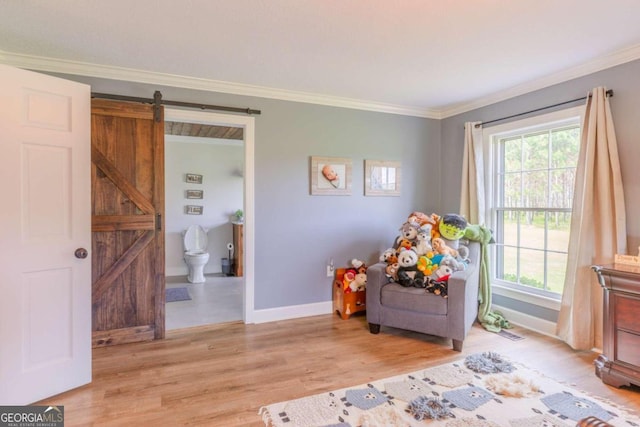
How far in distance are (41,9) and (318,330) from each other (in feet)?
10.2

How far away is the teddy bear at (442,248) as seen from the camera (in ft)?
10.0

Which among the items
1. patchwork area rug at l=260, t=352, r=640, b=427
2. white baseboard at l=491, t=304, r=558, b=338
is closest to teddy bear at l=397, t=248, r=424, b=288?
patchwork area rug at l=260, t=352, r=640, b=427

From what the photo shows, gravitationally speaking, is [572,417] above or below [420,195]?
below

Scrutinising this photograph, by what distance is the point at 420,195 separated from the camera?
4180 mm

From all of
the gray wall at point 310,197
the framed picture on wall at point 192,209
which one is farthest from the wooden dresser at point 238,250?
the gray wall at point 310,197

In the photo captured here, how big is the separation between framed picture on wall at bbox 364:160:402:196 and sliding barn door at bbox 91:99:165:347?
216 cm

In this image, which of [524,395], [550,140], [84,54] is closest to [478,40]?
[550,140]

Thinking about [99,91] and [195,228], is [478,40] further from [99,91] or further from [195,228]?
[195,228]

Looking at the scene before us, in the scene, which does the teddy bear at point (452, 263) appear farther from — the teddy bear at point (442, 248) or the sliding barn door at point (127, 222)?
the sliding barn door at point (127, 222)

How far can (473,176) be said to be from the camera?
144 inches

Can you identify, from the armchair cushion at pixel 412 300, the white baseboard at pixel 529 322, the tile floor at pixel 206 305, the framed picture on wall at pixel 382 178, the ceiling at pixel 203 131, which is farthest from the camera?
the ceiling at pixel 203 131

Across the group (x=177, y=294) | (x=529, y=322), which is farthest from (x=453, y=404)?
(x=177, y=294)

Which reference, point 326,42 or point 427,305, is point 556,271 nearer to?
point 427,305

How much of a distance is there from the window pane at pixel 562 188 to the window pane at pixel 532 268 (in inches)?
19.9
